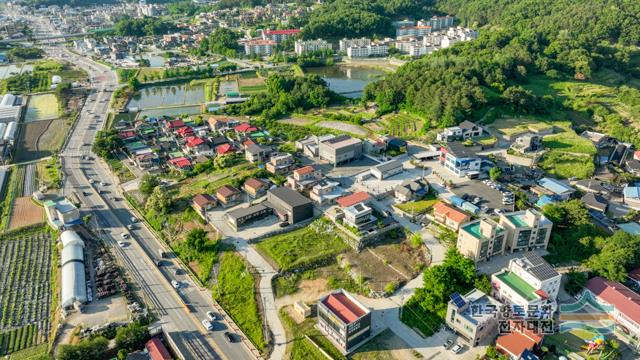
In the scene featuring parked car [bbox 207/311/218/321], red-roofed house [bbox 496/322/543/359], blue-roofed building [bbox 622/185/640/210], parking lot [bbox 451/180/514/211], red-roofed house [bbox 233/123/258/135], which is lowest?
parked car [bbox 207/311/218/321]

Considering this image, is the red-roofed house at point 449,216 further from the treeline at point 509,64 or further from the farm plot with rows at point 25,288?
the farm plot with rows at point 25,288

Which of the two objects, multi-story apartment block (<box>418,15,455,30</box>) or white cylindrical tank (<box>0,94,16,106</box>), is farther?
multi-story apartment block (<box>418,15,455,30</box>)

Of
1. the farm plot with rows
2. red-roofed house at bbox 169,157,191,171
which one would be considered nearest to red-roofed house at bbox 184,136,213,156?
red-roofed house at bbox 169,157,191,171

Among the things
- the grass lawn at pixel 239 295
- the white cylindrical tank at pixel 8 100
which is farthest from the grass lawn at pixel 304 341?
the white cylindrical tank at pixel 8 100

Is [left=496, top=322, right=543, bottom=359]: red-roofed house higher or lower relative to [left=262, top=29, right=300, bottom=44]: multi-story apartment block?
lower

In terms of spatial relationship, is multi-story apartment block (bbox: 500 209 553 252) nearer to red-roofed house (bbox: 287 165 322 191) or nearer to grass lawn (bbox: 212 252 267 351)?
red-roofed house (bbox: 287 165 322 191)

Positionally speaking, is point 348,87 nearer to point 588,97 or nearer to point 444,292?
point 588,97

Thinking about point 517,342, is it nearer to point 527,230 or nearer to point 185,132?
point 527,230
